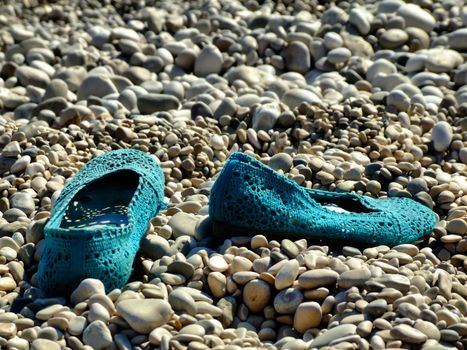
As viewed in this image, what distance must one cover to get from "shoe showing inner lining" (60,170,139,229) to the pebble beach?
0.41 feet

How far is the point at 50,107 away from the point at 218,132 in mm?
818

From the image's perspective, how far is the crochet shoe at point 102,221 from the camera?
7.46ft

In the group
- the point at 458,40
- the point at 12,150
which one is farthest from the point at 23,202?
the point at 458,40

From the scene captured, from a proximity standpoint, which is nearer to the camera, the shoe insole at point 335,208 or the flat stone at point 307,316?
the flat stone at point 307,316

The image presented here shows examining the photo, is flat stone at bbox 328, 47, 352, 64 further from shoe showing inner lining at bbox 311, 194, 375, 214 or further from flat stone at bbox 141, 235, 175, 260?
flat stone at bbox 141, 235, 175, 260

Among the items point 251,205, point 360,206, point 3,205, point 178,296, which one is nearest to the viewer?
point 178,296

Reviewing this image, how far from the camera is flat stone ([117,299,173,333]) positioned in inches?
83.0

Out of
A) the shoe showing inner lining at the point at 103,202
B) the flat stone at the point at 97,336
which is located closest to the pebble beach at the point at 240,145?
the flat stone at the point at 97,336

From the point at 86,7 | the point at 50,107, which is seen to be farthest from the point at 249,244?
the point at 86,7

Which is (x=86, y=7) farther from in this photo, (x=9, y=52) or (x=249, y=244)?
(x=249, y=244)

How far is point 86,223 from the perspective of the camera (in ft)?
8.47

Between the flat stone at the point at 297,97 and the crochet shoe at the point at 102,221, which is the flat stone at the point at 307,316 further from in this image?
the flat stone at the point at 297,97

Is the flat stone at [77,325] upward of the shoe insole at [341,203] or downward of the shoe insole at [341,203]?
downward

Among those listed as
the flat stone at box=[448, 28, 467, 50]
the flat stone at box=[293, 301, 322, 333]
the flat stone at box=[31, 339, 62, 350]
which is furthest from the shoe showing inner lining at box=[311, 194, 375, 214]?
the flat stone at box=[448, 28, 467, 50]
